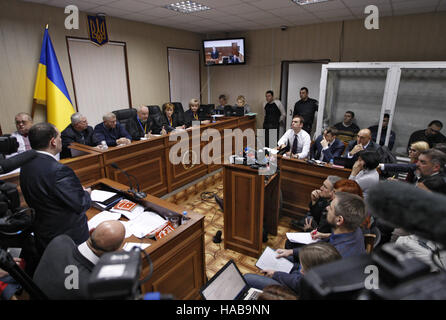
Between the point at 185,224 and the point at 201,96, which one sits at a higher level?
the point at 201,96

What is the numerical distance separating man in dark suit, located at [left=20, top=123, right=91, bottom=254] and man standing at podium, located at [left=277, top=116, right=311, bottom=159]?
8.95 feet

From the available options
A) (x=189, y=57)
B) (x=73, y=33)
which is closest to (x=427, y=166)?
(x=73, y=33)

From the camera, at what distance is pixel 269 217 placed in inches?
121

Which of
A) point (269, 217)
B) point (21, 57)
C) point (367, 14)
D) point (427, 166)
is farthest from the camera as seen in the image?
point (367, 14)

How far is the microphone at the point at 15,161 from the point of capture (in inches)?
55.7

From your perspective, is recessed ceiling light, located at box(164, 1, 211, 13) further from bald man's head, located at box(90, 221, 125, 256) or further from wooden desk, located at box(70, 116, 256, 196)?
bald man's head, located at box(90, 221, 125, 256)

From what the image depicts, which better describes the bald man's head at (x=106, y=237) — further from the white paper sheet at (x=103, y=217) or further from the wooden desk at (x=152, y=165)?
the wooden desk at (x=152, y=165)

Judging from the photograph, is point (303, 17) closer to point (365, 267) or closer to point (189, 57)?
point (189, 57)

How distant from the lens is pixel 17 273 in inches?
37.7

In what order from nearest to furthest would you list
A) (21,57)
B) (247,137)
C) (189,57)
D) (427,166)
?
1. (427,166)
2. (21,57)
3. (247,137)
4. (189,57)

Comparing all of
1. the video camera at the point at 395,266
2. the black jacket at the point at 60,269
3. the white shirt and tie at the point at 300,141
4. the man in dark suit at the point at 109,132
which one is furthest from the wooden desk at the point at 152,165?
the video camera at the point at 395,266

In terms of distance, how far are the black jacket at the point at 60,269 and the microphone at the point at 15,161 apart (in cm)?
53

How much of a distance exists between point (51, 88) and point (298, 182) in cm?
409

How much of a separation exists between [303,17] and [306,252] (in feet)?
17.0
